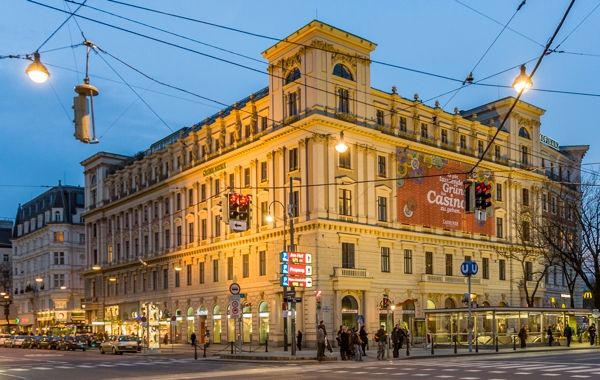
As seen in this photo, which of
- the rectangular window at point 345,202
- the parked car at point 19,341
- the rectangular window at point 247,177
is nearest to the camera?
the rectangular window at point 345,202

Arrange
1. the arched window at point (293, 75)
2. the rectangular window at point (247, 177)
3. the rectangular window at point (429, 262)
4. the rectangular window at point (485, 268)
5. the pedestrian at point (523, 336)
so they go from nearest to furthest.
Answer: the pedestrian at point (523, 336), the arched window at point (293, 75), the rectangular window at point (429, 262), the rectangular window at point (247, 177), the rectangular window at point (485, 268)

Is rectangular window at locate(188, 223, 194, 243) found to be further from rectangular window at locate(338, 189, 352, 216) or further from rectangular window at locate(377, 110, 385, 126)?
rectangular window at locate(377, 110, 385, 126)

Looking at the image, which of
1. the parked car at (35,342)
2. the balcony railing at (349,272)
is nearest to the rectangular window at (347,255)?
the balcony railing at (349,272)

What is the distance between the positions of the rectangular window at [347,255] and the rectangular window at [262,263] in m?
7.39

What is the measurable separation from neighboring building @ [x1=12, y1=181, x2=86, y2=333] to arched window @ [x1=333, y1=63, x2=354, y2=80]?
58928 mm

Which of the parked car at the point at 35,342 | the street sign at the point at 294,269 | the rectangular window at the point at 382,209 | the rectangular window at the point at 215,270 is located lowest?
the parked car at the point at 35,342

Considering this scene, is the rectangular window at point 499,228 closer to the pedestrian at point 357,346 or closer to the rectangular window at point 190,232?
the rectangular window at point 190,232

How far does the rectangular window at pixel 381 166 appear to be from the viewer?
184ft

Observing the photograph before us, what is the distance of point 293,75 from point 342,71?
389 cm

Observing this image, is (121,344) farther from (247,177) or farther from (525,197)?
(525,197)

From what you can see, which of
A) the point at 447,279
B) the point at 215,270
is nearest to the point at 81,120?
the point at 447,279

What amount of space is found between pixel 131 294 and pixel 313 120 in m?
38.7

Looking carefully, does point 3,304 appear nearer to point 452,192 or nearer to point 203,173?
point 203,173

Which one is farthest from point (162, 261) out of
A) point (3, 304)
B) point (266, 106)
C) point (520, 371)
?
point (3, 304)
